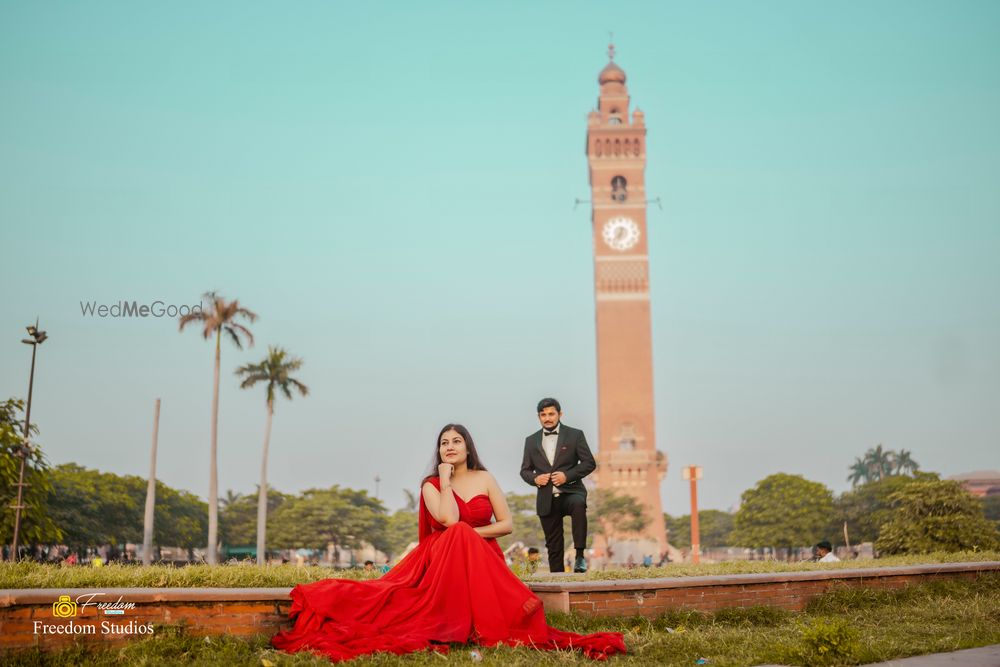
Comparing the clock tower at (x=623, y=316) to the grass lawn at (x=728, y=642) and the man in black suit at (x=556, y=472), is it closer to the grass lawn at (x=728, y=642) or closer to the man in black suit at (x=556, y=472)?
the man in black suit at (x=556, y=472)

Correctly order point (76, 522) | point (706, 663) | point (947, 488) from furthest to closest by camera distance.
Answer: point (76, 522) → point (947, 488) → point (706, 663)

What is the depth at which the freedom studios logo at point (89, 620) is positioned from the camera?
5648 mm

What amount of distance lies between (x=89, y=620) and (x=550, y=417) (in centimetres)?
489

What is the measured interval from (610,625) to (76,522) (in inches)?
1803

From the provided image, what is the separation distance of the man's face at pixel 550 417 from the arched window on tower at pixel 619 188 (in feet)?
221

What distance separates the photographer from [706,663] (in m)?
5.71

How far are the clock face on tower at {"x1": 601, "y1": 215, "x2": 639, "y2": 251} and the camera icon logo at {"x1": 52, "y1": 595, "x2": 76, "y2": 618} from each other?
229ft

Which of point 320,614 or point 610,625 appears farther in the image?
point 610,625

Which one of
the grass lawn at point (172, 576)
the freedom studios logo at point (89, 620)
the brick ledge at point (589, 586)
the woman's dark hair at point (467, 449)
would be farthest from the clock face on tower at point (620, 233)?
the freedom studios logo at point (89, 620)

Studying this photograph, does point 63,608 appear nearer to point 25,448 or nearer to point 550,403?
point 550,403

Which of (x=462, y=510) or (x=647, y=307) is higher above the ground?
(x=647, y=307)

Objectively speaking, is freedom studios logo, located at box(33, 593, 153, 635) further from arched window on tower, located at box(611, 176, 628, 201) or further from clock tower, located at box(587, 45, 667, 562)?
arched window on tower, located at box(611, 176, 628, 201)

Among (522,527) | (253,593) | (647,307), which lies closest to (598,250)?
(647,307)

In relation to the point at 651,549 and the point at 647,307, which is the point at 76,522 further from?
the point at 647,307
